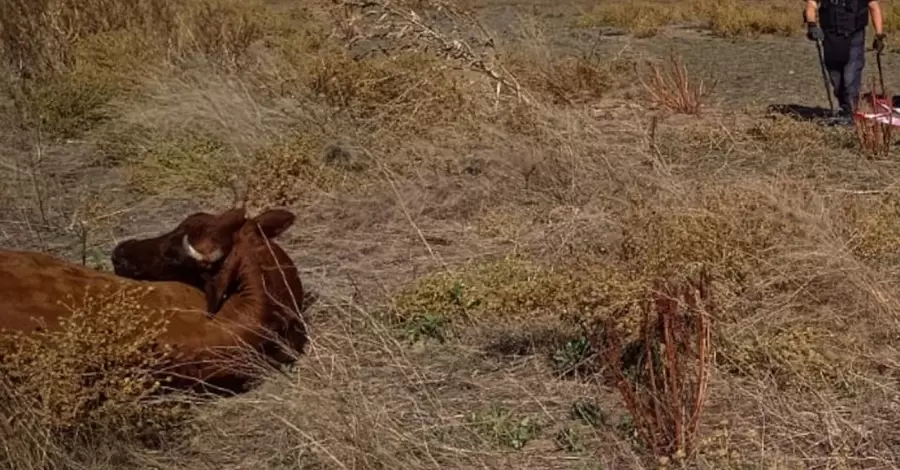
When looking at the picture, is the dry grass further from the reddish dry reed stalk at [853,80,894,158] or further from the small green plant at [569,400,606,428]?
the small green plant at [569,400,606,428]

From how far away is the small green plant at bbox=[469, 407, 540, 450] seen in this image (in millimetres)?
4207

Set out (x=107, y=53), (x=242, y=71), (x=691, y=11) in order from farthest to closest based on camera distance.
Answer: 1. (x=691, y=11)
2. (x=107, y=53)
3. (x=242, y=71)

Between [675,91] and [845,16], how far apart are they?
152 cm

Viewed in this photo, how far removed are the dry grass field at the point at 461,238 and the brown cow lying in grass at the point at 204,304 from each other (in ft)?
0.46

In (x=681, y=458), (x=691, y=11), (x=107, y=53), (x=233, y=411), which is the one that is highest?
(x=681, y=458)

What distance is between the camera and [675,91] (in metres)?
10.5

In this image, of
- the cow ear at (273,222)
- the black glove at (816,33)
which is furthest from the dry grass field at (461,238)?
the black glove at (816,33)

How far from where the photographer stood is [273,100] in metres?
10.1

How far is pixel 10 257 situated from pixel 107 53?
24.3ft

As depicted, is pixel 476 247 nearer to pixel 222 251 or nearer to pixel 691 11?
pixel 222 251

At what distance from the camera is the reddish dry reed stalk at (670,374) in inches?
152

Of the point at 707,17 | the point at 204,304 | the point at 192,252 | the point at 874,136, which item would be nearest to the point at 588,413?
the point at 204,304

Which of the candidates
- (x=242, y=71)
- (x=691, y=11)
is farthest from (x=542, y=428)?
(x=691, y=11)

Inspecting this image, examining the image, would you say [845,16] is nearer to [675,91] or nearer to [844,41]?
[844,41]
